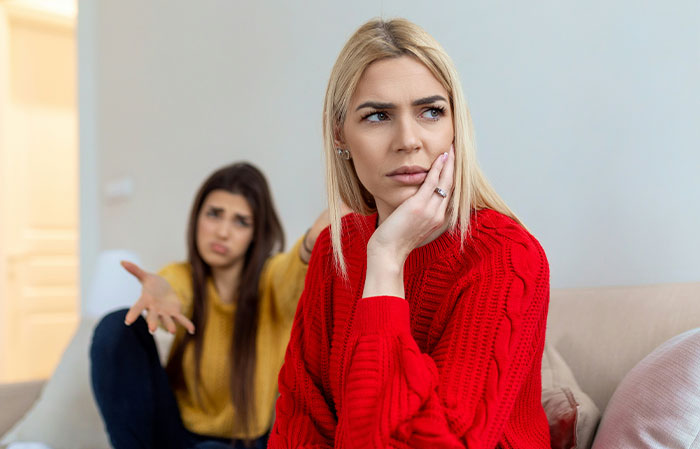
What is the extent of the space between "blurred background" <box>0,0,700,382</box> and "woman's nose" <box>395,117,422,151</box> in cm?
72

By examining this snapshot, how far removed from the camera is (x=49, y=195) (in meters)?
4.62

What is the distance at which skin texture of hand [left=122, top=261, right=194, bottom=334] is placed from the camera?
1.69 metres

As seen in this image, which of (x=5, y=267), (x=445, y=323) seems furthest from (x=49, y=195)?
(x=445, y=323)

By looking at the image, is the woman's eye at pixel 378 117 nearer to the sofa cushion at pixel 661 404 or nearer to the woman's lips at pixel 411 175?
the woman's lips at pixel 411 175

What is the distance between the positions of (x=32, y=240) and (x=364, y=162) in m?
4.00

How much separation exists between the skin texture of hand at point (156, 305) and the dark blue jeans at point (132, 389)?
5cm

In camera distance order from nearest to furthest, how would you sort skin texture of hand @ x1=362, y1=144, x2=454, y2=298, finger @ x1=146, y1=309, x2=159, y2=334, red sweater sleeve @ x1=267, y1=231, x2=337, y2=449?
skin texture of hand @ x1=362, y1=144, x2=454, y2=298 → red sweater sleeve @ x1=267, y1=231, x2=337, y2=449 → finger @ x1=146, y1=309, x2=159, y2=334

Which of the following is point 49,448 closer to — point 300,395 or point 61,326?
point 300,395

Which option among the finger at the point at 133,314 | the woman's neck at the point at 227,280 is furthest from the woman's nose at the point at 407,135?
the woman's neck at the point at 227,280

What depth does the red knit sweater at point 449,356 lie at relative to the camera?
874 millimetres

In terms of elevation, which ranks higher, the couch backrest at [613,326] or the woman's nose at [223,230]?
the woman's nose at [223,230]

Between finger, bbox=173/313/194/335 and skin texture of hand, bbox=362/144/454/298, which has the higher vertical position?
skin texture of hand, bbox=362/144/454/298

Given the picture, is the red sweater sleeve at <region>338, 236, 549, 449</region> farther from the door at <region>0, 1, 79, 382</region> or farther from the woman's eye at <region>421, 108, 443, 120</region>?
the door at <region>0, 1, 79, 382</region>

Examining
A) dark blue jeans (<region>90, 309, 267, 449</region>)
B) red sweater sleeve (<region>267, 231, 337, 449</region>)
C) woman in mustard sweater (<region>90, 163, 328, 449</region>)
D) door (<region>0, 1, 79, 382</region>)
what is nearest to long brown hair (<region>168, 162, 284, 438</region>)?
woman in mustard sweater (<region>90, 163, 328, 449</region>)
